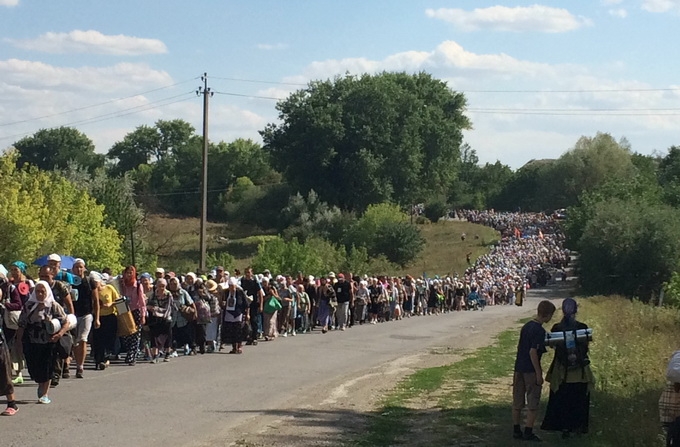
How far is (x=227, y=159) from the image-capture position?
393 feet

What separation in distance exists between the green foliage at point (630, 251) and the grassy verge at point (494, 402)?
3653cm

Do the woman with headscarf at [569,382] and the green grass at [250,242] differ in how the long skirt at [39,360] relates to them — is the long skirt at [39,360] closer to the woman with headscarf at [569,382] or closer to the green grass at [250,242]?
the woman with headscarf at [569,382]

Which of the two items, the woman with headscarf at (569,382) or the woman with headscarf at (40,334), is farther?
the woman with headscarf at (40,334)

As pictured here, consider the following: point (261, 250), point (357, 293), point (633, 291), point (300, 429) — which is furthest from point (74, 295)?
point (633, 291)

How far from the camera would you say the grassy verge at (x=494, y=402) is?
1202cm

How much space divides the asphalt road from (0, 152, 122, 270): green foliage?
12471 mm

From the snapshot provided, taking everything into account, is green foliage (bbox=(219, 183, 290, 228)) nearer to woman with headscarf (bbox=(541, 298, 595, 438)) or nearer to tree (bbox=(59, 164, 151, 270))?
tree (bbox=(59, 164, 151, 270))

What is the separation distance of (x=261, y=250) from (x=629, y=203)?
2860 cm

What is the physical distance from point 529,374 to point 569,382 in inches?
18.1

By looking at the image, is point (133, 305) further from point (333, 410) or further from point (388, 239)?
point (388, 239)

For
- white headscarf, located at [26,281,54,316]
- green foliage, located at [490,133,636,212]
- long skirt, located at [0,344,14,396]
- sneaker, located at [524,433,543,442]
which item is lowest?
sneaker, located at [524,433,543,442]

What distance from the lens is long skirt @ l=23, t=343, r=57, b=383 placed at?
526 inches

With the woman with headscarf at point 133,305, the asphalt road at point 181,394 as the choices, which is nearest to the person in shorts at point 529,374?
the asphalt road at point 181,394

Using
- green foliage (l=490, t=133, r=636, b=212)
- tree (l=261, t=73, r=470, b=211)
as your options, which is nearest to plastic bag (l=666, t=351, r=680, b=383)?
tree (l=261, t=73, r=470, b=211)
